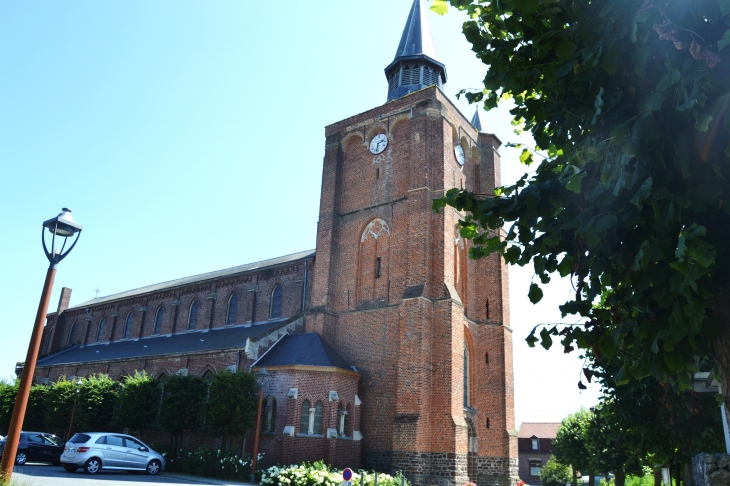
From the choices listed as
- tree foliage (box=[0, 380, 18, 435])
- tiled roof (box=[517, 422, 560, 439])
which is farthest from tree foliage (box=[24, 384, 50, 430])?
tiled roof (box=[517, 422, 560, 439])

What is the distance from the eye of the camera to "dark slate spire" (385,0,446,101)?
31797 millimetres

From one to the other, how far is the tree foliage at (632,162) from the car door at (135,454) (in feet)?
63.8

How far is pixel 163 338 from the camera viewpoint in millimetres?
37062

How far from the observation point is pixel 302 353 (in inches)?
973

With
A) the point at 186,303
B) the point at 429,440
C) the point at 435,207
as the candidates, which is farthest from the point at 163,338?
the point at 435,207

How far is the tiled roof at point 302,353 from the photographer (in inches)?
949

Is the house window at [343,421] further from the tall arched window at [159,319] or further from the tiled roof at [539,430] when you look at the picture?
the tiled roof at [539,430]

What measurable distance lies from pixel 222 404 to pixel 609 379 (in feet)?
48.0

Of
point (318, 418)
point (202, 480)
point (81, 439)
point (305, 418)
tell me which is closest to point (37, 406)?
point (81, 439)

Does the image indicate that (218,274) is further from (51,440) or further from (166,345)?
(51,440)

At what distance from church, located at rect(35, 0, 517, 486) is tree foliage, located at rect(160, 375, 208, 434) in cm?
180

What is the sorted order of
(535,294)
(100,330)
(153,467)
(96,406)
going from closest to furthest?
(535,294) → (153,467) → (96,406) → (100,330)

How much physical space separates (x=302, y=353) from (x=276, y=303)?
767 cm

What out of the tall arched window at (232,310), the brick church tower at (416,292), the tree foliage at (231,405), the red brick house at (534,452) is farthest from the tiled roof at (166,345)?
the red brick house at (534,452)
